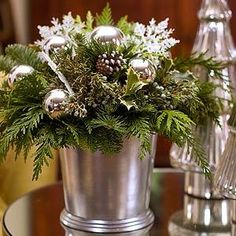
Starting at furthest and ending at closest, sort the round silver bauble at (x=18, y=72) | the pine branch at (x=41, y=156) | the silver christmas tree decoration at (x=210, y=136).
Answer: the silver christmas tree decoration at (x=210, y=136), the round silver bauble at (x=18, y=72), the pine branch at (x=41, y=156)

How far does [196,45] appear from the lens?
1.29 meters

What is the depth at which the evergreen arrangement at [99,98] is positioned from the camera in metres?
0.99

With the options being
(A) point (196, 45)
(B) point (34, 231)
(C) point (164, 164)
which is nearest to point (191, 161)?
(A) point (196, 45)

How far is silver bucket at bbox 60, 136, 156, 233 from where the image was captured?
106 centimetres

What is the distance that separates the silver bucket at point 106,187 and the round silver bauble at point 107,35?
0.53 ft

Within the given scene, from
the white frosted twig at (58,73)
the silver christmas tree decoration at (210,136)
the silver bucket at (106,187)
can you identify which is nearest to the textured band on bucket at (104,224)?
the silver bucket at (106,187)

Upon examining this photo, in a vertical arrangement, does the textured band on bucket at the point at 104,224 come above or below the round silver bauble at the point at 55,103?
below

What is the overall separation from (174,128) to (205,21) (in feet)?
1.21

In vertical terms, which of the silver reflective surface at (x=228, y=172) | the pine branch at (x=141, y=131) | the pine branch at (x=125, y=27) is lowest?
the silver reflective surface at (x=228, y=172)

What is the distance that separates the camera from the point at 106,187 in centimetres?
106

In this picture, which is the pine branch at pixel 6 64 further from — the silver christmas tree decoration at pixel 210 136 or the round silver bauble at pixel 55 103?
the silver christmas tree decoration at pixel 210 136

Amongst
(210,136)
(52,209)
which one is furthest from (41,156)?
(210,136)

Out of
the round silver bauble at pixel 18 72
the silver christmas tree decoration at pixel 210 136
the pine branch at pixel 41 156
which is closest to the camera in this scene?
the pine branch at pixel 41 156

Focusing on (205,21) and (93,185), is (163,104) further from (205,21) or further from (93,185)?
(205,21)
